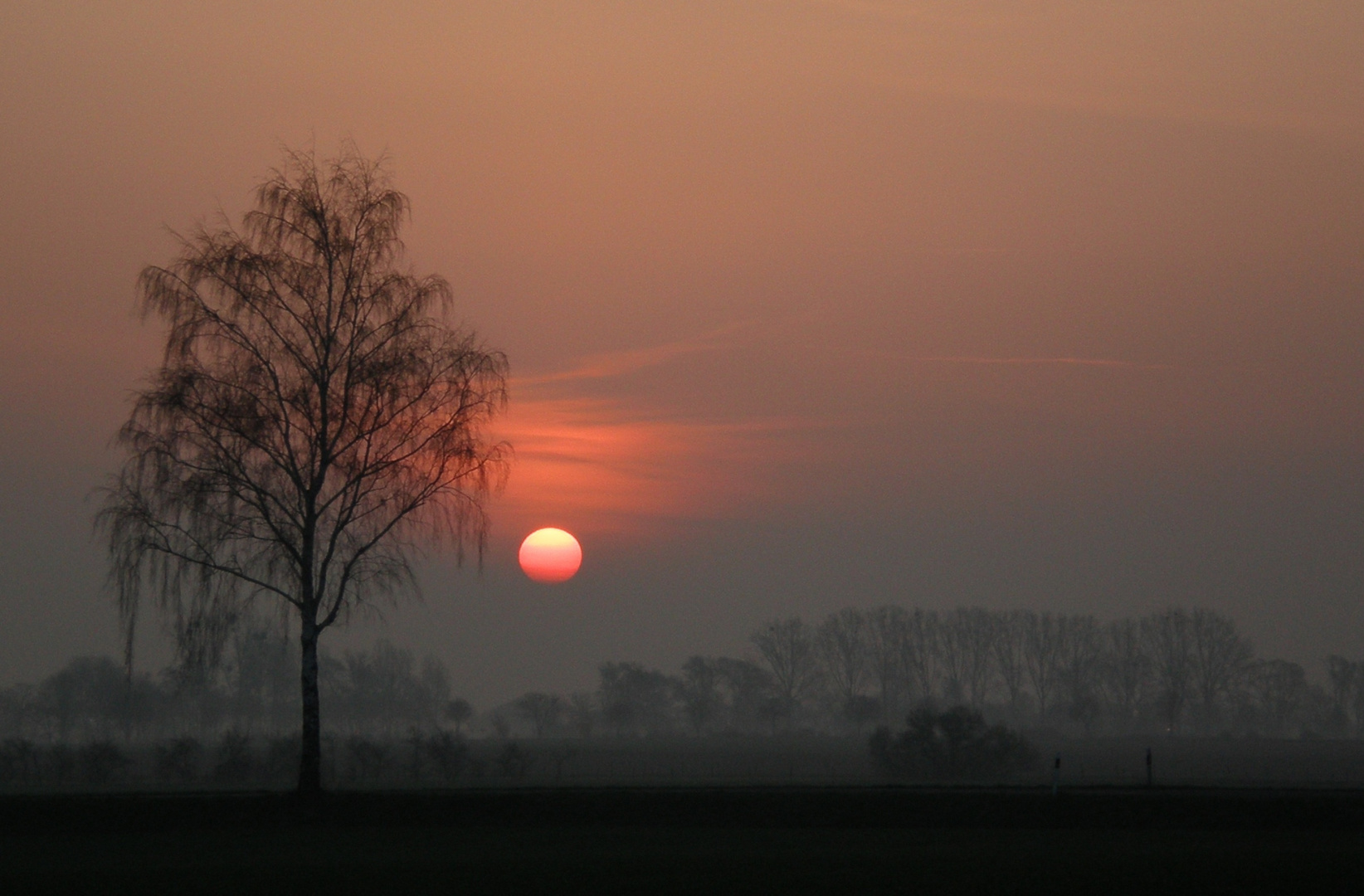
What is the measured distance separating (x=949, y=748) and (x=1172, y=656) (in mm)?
150285

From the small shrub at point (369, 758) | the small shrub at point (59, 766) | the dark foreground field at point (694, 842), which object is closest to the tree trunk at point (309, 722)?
the dark foreground field at point (694, 842)

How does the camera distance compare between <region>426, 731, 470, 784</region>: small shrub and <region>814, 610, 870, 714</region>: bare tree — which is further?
<region>814, 610, 870, 714</region>: bare tree

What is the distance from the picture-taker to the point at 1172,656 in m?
192

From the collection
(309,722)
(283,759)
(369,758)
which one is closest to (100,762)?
(283,759)

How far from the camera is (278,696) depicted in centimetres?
18112

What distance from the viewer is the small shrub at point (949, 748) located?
183ft

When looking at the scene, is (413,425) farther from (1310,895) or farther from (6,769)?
(6,769)

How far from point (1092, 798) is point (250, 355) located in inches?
848

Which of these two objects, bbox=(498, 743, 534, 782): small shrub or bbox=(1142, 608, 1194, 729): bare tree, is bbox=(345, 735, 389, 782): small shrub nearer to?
bbox=(498, 743, 534, 782): small shrub

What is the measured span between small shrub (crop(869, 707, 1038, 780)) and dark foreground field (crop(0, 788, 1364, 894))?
24467 mm

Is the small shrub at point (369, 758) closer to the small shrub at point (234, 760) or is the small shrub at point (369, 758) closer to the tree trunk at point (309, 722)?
the small shrub at point (234, 760)

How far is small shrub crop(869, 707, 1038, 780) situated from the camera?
55.9m

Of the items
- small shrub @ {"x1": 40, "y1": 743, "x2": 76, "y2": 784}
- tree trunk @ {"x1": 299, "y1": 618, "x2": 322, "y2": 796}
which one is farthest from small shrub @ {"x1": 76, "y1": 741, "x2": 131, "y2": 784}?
tree trunk @ {"x1": 299, "y1": 618, "x2": 322, "y2": 796}

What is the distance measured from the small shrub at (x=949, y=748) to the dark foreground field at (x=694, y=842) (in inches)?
963
